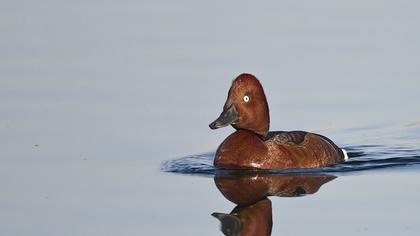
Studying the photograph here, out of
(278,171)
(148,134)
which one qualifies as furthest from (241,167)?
(148,134)

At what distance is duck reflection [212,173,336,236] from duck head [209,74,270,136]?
2.20 feet

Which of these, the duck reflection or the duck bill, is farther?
the duck bill

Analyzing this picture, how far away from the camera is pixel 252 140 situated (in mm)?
14602

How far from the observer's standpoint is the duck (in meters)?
14.5

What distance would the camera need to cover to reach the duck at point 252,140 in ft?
47.5

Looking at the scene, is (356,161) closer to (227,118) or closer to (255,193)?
(227,118)

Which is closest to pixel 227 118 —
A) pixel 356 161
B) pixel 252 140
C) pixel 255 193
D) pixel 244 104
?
pixel 244 104

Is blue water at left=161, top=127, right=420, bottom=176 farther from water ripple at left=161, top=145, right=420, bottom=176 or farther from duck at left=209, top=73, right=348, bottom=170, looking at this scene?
duck at left=209, top=73, right=348, bottom=170

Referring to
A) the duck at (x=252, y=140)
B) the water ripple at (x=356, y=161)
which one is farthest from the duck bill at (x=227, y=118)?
the water ripple at (x=356, y=161)

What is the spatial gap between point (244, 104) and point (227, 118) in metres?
0.25

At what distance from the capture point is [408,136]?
16516mm

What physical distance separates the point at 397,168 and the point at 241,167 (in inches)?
72.0

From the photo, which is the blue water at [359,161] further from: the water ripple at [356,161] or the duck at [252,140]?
the duck at [252,140]

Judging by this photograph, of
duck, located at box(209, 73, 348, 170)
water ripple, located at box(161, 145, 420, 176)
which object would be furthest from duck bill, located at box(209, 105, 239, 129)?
water ripple, located at box(161, 145, 420, 176)
